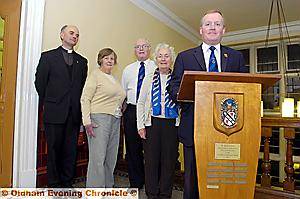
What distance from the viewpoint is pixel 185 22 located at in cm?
539

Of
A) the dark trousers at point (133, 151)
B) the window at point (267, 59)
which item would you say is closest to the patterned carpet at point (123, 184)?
the dark trousers at point (133, 151)

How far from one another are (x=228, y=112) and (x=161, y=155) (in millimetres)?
1015

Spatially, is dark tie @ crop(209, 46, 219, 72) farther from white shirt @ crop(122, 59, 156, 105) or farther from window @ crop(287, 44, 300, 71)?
window @ crop(287, 44, 300, 71)

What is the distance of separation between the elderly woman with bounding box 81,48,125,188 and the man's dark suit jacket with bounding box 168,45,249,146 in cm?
91

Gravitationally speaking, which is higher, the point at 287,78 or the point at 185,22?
the point at 185,22

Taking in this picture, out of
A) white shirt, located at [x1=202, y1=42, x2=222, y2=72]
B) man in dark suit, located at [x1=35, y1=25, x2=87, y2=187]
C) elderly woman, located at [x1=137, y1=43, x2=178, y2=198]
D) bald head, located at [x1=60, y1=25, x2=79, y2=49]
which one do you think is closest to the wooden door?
man in dark suit, located at [x1=35, y1=25, x2=87, y2=187]

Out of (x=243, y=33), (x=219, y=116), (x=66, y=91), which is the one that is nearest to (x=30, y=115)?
(x=66, y=91)

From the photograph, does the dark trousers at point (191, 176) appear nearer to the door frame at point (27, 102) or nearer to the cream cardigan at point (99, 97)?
the cream cardigan at point (99, 97)

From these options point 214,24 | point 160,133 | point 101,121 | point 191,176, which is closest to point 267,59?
point 160,133

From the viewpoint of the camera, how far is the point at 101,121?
88.8 inches

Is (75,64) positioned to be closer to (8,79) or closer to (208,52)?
(8,79)

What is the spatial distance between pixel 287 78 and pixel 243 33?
1321 mm

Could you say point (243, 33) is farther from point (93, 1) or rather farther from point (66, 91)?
point (66, 91)

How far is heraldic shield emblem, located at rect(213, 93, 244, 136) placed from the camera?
1.20 meters
